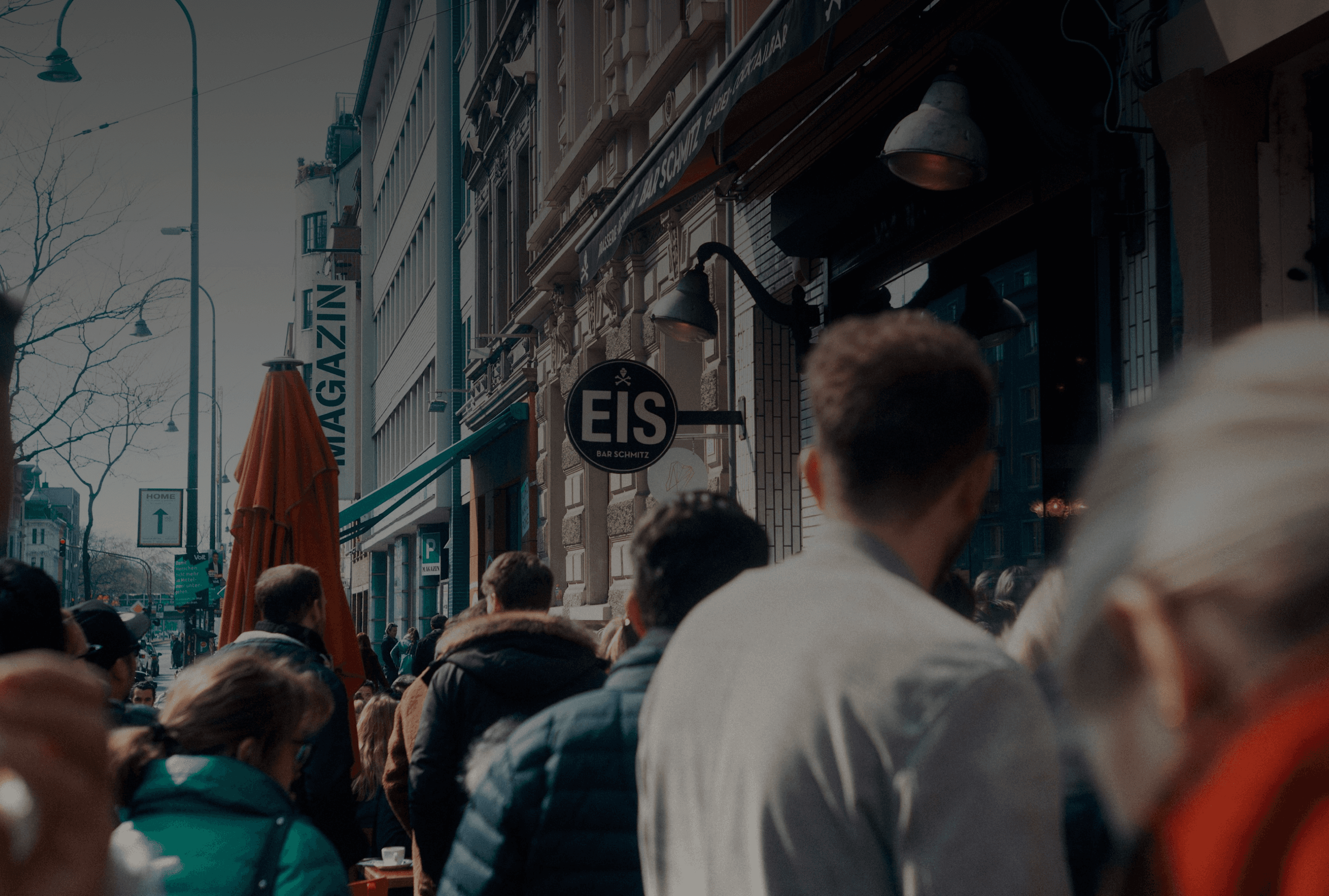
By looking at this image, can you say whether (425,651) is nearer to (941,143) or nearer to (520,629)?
(941,143)

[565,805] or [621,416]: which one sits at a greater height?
[621,416]

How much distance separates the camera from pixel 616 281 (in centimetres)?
1340

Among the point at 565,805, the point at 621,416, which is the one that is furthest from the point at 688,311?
the point at 565,805

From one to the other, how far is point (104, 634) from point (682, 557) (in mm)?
3094

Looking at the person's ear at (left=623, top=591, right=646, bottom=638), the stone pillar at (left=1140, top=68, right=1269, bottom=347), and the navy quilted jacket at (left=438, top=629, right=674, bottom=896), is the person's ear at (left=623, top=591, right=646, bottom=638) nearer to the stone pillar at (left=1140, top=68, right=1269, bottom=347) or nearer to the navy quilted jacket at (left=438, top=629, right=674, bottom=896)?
the navy quilted jacket at (left=438, top=629, right=674, bottom=896)

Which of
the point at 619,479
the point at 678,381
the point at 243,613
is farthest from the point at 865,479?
the point at 619,479

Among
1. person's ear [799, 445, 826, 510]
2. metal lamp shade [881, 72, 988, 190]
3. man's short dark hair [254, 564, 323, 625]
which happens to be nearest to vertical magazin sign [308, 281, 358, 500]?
man's short dark hair [254, 564, 323, 625]

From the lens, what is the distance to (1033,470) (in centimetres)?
661

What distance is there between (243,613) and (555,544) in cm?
843

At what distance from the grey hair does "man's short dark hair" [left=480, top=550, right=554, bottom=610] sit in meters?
3.94

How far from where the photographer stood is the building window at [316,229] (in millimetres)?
64875

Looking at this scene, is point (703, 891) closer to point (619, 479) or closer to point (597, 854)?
point (597, 854)

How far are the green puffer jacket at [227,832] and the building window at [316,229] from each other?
214ft

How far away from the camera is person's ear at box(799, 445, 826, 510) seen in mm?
1624
